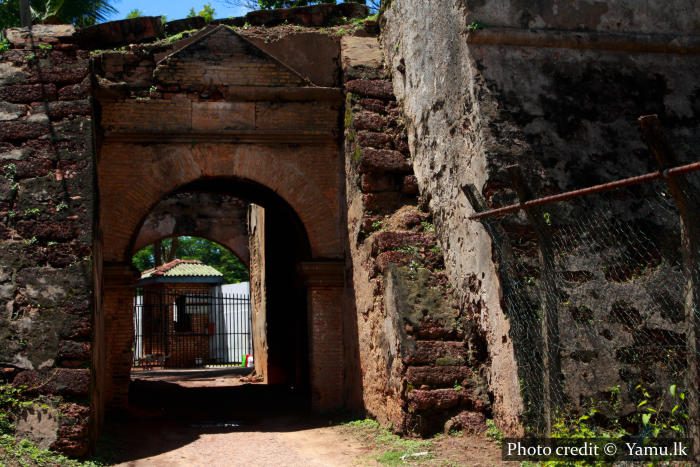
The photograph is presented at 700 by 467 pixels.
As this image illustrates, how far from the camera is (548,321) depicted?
5039 mm

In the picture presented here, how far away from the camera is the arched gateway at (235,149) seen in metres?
8.59

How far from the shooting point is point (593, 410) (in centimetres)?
481

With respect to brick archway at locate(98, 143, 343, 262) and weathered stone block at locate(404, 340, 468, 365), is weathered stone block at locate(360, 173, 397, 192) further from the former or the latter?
weathered stone block at locate(404, 340, 468, 365)

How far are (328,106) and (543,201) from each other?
197 inches

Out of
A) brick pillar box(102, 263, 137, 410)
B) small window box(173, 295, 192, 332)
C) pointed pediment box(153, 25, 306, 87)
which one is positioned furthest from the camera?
small window box(173, 295, 192, 332)

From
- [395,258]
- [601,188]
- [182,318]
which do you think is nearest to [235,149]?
[395,258]

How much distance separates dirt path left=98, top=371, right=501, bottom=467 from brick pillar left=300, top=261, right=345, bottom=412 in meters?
0.41

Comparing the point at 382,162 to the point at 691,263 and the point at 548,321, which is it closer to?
the point at 548,321

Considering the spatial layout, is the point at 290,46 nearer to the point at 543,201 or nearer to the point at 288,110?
the point at 288,110

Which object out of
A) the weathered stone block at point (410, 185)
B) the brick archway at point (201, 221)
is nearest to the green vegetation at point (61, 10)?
the brick archway at point (201, 221)

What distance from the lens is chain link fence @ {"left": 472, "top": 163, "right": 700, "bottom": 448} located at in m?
4.83

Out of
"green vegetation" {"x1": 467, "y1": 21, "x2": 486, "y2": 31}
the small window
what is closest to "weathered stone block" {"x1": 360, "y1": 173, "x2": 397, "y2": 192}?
"green vegetation" {"x1": 467, "y1": 21, "x2": 486, "y2": 31}

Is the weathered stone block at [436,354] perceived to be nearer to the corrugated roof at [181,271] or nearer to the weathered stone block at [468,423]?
the weathered stone block at [468,423]

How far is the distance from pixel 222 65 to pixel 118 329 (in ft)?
11.3
